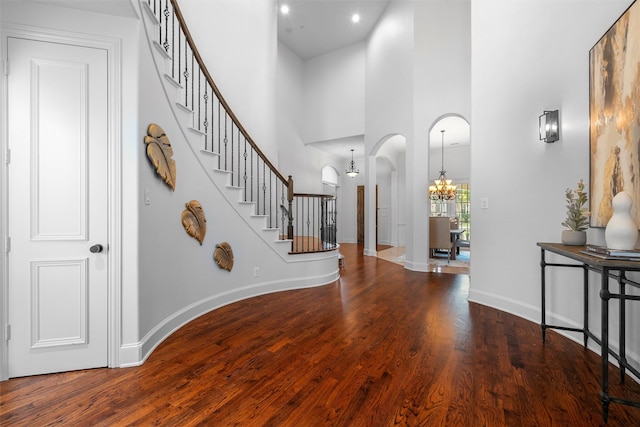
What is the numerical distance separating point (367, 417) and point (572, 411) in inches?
44.5

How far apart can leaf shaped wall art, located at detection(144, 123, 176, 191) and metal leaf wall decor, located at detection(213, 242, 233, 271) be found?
→ 920mm

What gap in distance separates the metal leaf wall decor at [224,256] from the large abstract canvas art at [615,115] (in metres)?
3.40

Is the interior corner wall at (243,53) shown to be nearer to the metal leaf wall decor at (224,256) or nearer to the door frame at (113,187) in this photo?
the door frame at (113,187)

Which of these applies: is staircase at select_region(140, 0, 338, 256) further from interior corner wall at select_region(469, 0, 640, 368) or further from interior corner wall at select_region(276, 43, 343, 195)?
interior corner wall at select_region(276, 43, 343, 195)

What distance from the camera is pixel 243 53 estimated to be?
525cm

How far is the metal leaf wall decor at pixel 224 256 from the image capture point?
11.0ft

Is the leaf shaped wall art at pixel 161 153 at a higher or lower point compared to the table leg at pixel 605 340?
higher

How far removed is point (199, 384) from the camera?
191cm

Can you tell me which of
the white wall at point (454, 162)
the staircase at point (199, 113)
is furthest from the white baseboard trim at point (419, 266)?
the white wall at point (454, 162)

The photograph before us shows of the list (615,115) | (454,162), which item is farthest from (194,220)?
(454,162)

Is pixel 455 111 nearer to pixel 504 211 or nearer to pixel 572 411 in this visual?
pixel 504 211

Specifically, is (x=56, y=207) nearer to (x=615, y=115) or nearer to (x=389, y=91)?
(x=615, y=115)

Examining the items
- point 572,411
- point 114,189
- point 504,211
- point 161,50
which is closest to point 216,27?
point 161,50

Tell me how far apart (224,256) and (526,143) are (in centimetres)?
346
